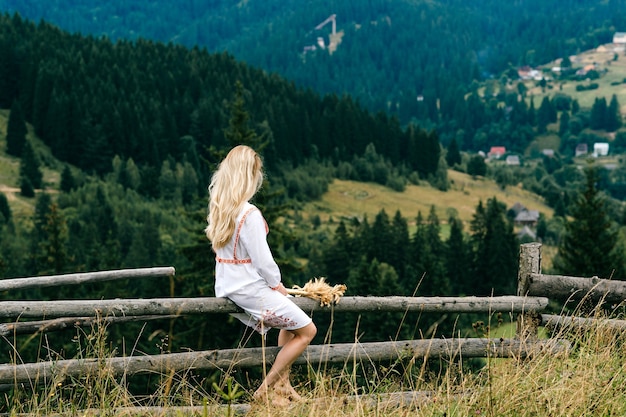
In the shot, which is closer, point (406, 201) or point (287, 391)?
point (287, 391)

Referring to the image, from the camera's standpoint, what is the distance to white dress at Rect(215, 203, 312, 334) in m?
6.04

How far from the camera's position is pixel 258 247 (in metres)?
6.02

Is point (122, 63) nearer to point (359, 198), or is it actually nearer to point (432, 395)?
point (359, 198)

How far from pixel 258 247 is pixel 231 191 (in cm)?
47

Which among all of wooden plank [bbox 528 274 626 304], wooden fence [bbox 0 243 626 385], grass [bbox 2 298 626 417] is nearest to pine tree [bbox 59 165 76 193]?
wooden fence [bbox 0 243 626 385]

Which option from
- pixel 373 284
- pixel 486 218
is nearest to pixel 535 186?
pixel 486 218

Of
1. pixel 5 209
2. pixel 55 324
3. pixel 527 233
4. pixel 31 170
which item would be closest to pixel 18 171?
pixel 31 170

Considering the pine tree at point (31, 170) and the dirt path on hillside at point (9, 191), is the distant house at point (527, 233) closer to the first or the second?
the pine tree at point (31, 170)

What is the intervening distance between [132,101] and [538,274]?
139 meters

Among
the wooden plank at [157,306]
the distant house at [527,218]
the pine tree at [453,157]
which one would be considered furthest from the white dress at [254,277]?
the pine tree at [453,157]

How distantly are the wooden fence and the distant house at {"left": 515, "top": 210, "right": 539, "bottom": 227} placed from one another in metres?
131

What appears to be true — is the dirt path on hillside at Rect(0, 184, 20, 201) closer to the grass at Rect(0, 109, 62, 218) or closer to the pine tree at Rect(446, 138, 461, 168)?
the grass at Rect(0, 109, 62, 218)

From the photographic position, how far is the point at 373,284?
5212cm

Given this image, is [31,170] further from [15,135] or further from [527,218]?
[527,218]
